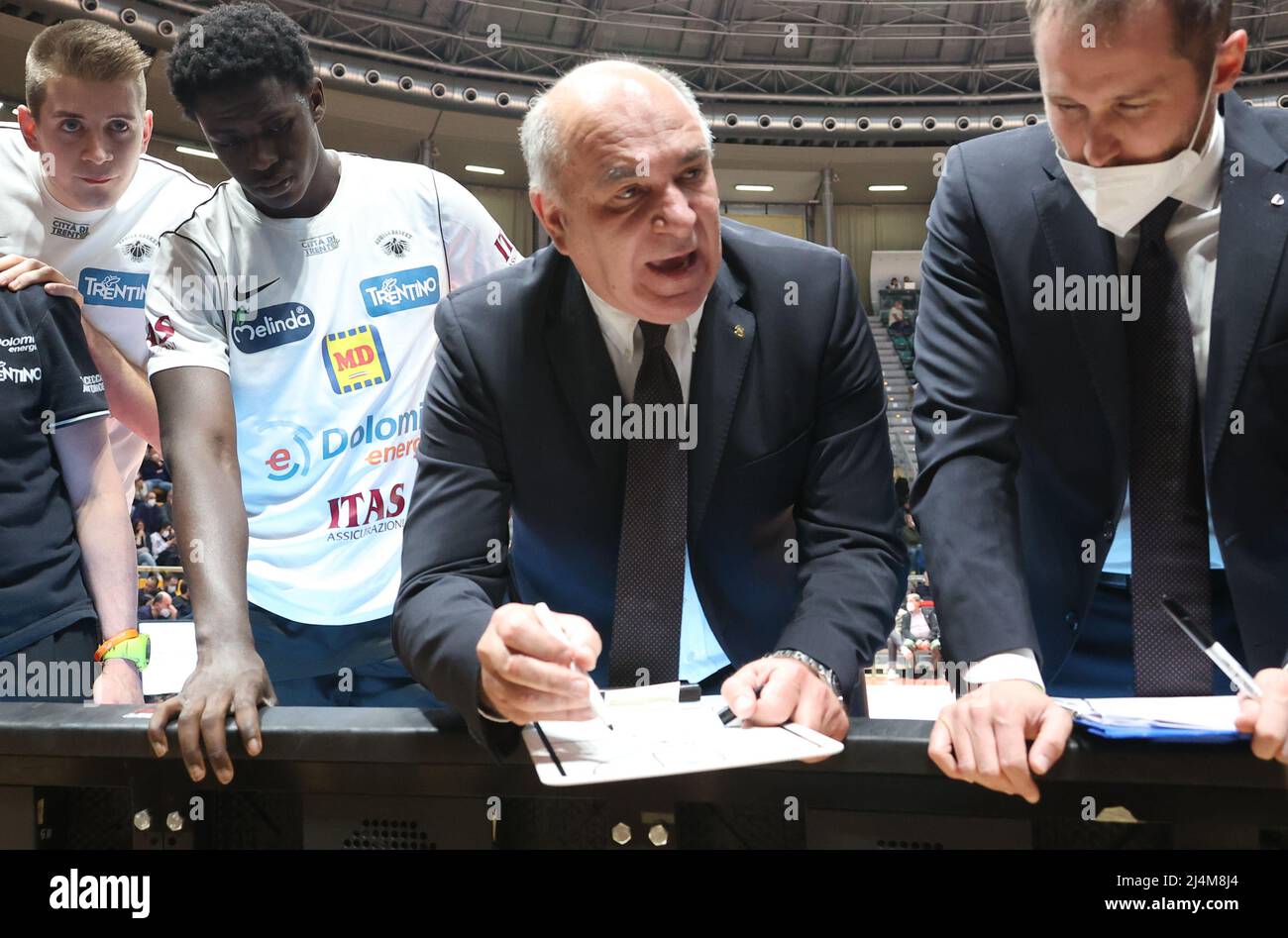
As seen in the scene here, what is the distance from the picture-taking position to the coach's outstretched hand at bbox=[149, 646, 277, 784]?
126 cm

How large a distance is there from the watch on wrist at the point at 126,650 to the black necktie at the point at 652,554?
1.07m

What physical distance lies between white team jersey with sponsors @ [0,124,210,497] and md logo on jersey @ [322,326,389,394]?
2.12ft

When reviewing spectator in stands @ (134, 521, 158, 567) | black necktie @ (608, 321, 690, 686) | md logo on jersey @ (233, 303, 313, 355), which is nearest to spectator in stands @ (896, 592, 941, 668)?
spectator in stands @ (134, 521, 158, 567)

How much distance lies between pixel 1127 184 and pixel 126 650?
1.80 m

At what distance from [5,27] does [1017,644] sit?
11.4 metres

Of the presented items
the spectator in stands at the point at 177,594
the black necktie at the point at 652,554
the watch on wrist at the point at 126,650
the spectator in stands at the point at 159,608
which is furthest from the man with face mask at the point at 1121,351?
the spectator in stands at the point at 177,594

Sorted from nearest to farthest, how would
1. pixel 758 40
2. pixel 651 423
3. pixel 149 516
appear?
pixel 651 423 → pixel 149 516 → pixel 758 40

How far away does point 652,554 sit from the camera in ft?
5.11

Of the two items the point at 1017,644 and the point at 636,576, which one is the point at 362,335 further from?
the point at 1017,644

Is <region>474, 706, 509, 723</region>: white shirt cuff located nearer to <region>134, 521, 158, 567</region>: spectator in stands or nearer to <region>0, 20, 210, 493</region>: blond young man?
<region>0, 20, 210, 493</region>: blond young man

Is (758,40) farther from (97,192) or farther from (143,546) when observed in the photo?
(97,192)

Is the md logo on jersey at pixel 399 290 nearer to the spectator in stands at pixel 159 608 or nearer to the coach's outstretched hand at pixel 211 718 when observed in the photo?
the coach's outstretched hand at pixel 211 718

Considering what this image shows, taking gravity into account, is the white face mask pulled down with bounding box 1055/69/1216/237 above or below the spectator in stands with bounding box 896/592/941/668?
above

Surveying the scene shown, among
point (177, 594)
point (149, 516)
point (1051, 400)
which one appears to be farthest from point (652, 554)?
point (149, 516)
